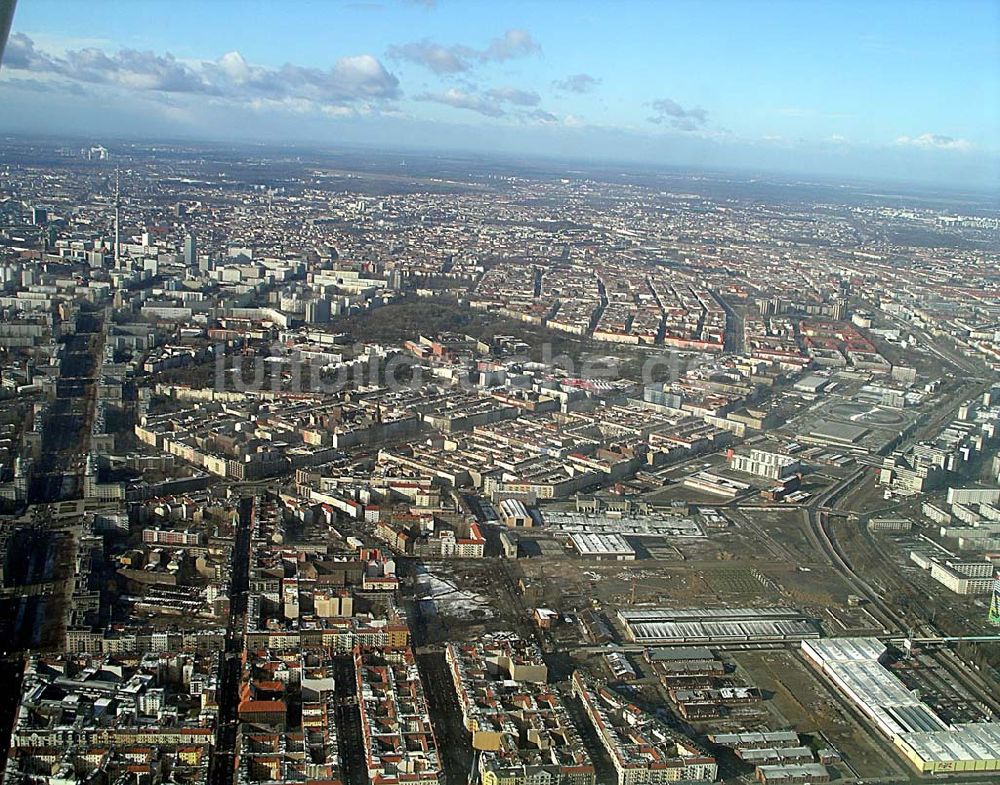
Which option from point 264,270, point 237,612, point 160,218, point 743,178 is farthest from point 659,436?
point 743,178

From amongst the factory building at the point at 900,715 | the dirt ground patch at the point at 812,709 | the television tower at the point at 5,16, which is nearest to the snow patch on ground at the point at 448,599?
the dirt ground patch at the point at 812,709

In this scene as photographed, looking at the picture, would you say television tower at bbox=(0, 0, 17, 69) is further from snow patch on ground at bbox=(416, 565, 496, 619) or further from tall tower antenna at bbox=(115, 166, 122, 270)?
tall tower antenna at bbox=(115, 166, 122, 270)

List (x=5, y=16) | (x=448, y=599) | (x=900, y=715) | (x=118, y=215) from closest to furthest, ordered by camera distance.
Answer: (x=5, y=16) < (x=900, y=715) < (x=448, y=599) < (x=118, y=215)

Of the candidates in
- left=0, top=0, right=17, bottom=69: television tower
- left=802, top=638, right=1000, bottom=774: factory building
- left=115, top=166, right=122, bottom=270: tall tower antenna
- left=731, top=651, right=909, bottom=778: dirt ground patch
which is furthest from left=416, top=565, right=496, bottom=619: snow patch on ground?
left=115, top=166, right=122, bottom=270: tall tower antenna

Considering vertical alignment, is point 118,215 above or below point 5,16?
below

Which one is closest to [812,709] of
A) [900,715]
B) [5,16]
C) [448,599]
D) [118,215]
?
[900,715]

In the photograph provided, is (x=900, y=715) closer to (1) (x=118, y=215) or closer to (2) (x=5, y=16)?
(2) (x=5, y=16)

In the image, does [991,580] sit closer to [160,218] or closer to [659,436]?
[659,436]

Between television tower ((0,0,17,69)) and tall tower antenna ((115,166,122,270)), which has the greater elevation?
television tower ((0,0,17,69))

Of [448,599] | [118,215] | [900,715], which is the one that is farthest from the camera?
[118,215]

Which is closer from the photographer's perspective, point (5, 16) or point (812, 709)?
point (5, 16)

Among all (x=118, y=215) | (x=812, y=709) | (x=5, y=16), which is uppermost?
(x=5, y=16)
